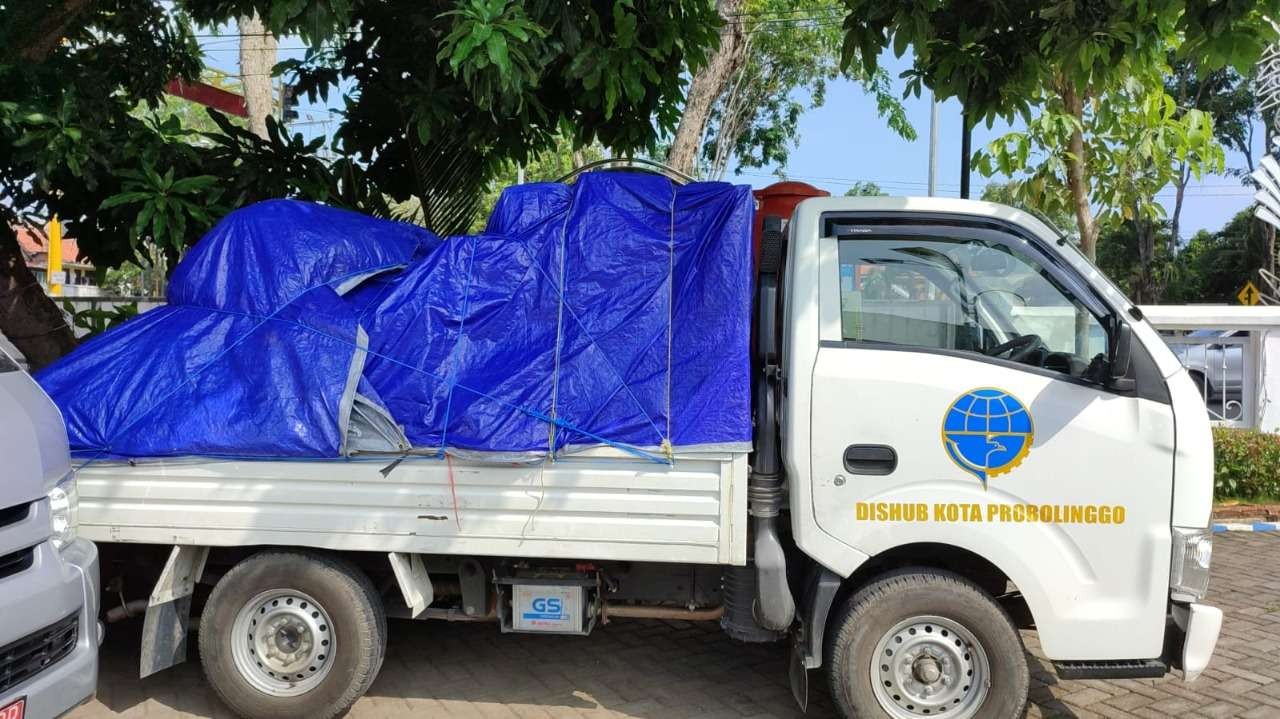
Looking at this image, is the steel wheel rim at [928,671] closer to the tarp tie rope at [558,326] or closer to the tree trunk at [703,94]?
the tarp tie rope at [558,326]

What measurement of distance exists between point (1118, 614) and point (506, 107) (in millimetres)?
4399

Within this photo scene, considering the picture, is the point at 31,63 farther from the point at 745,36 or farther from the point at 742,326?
the point at 745,36

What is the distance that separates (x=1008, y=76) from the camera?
5730 millimetres

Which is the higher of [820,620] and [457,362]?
[457,362]

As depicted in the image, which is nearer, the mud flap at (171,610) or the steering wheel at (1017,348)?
the steering wheel at (1017,348)

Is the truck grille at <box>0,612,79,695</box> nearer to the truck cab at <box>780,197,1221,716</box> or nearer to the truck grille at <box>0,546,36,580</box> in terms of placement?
the truck grille at <box>0,546,36,580</box>

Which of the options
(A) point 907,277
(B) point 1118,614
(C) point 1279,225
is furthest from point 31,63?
(C) point 1279,225

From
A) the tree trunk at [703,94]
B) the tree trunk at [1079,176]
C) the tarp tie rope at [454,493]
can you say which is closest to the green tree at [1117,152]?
the tree trunk at [1079,176]

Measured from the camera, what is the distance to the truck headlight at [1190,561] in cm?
393

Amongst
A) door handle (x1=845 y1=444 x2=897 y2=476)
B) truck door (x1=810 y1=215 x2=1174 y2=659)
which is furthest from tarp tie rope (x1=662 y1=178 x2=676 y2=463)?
door handle (x1=845 y1=444 x2=897 y2=476)

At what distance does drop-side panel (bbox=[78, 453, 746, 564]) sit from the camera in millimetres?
4129

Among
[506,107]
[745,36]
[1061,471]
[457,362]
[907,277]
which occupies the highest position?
[745,36]

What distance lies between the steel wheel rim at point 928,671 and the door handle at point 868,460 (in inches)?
25.2

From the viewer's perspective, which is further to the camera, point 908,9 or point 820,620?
point 908,9
